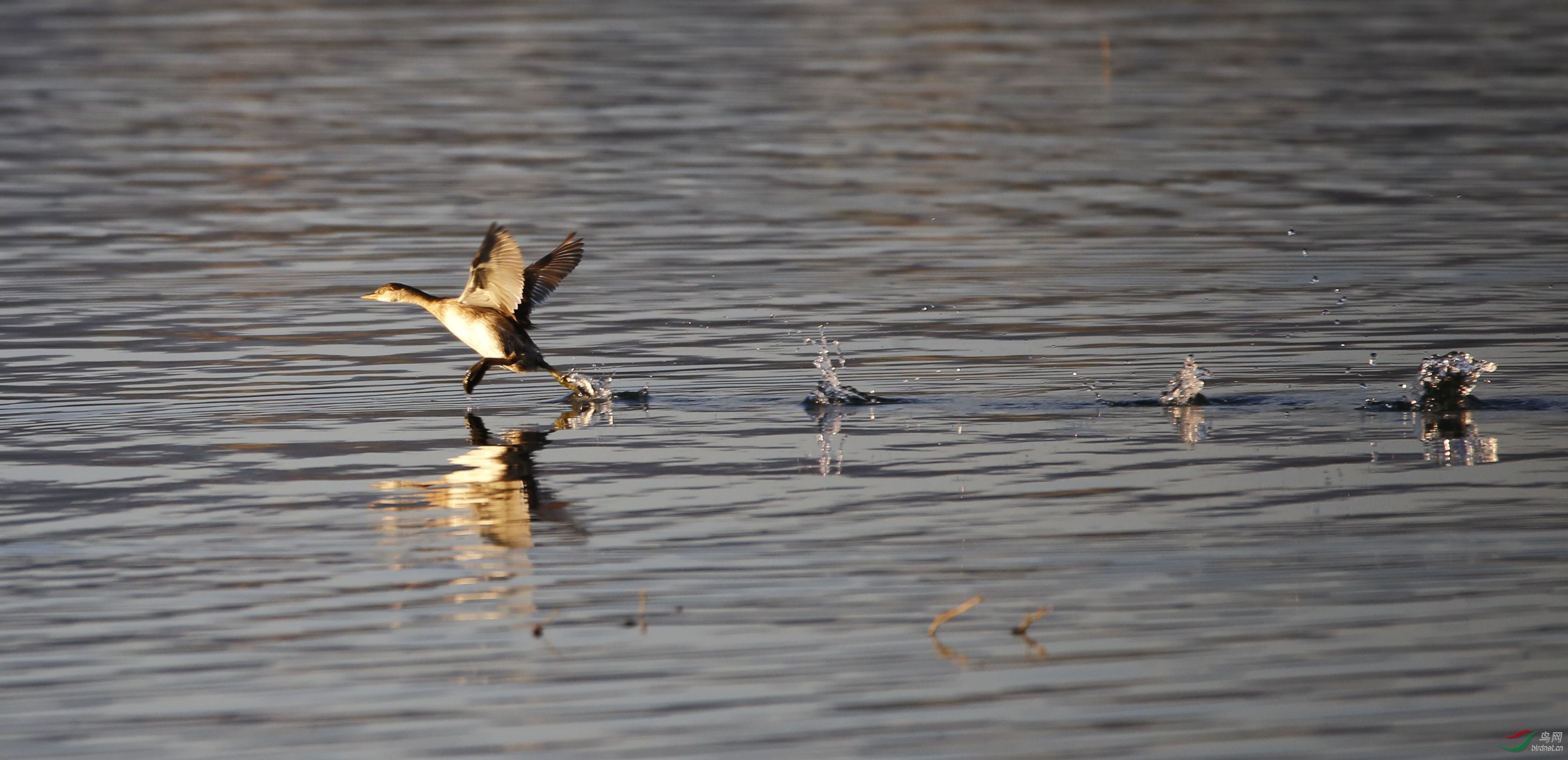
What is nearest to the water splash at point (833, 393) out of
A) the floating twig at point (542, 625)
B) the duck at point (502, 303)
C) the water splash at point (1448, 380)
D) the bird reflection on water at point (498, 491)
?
the bird reflection on water at point (498, 491)

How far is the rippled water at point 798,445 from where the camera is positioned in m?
6.78

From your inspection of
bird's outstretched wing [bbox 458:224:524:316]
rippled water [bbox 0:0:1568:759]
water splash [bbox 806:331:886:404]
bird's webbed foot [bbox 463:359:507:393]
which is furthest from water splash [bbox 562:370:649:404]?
water splash [bbox 806:331:886:404]

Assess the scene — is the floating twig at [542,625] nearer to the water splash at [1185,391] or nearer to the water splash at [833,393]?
the water splash at [833,393]

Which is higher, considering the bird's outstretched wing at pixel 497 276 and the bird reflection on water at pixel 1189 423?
the bird's outstretched wing at pixel 497 276

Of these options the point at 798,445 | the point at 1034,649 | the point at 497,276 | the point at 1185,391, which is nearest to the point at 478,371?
the point at 497,276

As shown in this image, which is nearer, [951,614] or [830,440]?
[951,614]

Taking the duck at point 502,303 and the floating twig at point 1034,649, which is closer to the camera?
the floating twig at point 1034,649

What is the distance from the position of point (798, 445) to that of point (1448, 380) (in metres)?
3.67

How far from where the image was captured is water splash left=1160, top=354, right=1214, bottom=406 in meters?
11.7

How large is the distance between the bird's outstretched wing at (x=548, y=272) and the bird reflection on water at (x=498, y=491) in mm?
801

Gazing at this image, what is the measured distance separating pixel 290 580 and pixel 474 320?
3703mm

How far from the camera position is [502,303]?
11.8m

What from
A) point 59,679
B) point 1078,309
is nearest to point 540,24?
point 1078,309

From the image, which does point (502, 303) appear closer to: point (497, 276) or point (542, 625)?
point (497, 276)
